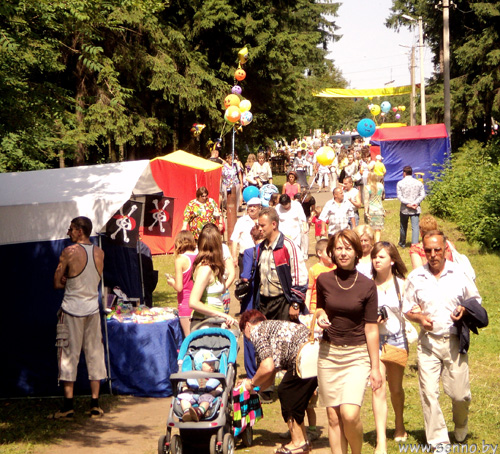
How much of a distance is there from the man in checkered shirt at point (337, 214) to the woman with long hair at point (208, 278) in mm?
6040

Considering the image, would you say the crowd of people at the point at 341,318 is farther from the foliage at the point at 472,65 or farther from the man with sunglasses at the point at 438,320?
the foliage at the point at 472,65

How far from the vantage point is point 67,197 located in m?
8.20

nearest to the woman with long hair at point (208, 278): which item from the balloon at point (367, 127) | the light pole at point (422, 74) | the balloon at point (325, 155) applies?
the balloon at point (325, 155)

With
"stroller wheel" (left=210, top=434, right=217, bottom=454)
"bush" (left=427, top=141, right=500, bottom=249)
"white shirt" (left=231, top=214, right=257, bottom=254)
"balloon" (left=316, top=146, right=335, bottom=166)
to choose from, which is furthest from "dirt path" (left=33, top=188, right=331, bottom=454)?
"balloon" (left=316, top=146, right=335, bottom=166)

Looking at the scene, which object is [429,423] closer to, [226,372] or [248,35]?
[226,372]

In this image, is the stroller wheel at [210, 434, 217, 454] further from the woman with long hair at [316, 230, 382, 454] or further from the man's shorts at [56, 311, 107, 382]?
the man's shorts at [56, 311, 107, 382]

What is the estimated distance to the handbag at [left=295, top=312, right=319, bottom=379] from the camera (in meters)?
5.91

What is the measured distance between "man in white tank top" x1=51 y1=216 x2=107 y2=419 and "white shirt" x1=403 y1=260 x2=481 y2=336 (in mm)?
3345

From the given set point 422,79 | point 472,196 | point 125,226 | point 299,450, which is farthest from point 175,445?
point 422,79

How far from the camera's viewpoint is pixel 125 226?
9.14 m

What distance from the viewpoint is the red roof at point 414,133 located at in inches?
1103

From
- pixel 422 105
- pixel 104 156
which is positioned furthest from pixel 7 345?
pixel 422 105

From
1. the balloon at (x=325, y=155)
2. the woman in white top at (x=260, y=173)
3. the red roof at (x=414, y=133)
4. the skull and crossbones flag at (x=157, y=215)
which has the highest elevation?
the red roof at (x=414, y=133)

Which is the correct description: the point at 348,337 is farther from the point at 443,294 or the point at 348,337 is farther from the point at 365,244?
the point at 365,244
